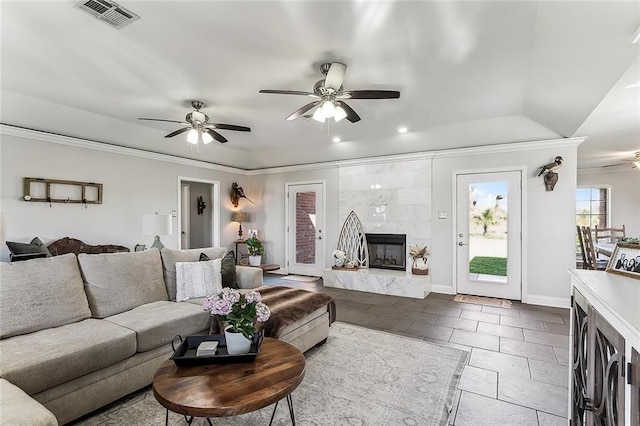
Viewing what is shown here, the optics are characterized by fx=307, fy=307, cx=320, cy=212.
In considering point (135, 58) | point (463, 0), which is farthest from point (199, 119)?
point (463, 0)

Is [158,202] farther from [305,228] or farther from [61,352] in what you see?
[61,352]

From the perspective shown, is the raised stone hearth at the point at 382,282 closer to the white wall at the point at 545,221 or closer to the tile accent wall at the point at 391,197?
the tile accent wall at the point at 391,197

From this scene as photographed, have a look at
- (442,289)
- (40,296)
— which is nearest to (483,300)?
(442,289)

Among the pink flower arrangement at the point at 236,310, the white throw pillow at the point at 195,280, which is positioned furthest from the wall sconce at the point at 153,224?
the pink flower arrangement at the point at 236,310

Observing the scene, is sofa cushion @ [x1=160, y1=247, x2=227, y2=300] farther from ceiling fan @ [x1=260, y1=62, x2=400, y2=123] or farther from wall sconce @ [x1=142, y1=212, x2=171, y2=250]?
ceiling fan @ [x1=260, y1=62, x2=400, y2=123]

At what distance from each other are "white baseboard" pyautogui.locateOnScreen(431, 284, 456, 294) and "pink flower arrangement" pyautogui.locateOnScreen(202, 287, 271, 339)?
4273 millimetres

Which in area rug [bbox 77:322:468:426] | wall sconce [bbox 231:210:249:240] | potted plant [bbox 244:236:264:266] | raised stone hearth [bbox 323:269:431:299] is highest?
wall sconce [bbox 231:210:249:240]

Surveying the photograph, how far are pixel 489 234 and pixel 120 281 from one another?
512cm

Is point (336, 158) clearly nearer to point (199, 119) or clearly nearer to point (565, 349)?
point (199, 119)

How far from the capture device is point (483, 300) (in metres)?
4.81

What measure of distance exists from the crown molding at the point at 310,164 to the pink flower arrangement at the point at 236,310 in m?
4.26

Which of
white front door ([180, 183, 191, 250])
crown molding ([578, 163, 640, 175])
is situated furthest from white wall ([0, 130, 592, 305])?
crown molding ([578, 163, 640, 175])

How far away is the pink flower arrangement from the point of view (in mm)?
1817

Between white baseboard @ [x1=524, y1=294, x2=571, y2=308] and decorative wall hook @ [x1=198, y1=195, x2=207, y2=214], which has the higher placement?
decorative wall hook @ [x1=198, y1=195, x2=207, y2=214]
